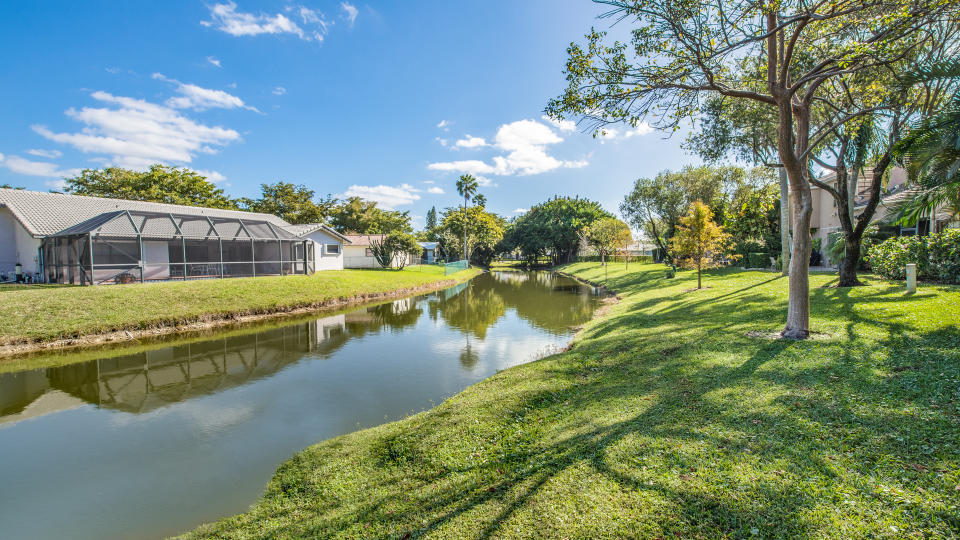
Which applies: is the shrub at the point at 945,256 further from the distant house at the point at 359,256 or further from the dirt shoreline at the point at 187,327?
the distant house at the point at 359,256

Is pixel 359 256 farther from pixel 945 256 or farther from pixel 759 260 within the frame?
pixel 945 256

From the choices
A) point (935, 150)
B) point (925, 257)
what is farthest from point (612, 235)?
point (935, 150)

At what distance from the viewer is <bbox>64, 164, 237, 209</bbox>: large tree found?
3497 centimetres

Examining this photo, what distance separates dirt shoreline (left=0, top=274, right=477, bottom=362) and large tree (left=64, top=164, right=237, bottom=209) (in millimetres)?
27613

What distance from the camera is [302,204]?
49.5 meters

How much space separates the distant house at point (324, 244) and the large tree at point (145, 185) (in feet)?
47.5

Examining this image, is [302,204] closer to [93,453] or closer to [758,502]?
[93,453]

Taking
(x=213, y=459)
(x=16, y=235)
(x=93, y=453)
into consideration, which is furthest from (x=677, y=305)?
(x=16, y=235)

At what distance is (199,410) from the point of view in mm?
7977

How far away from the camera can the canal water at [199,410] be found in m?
5.03

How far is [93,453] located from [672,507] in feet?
28.7

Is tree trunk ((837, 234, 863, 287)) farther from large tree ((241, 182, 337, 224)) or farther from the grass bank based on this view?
large tree ((241, 182, 337, 224))

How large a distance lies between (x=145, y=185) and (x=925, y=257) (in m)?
52.5

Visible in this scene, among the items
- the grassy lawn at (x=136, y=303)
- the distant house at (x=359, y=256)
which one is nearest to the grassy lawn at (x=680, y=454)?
the grassy lawn at (x=136, y=303)
